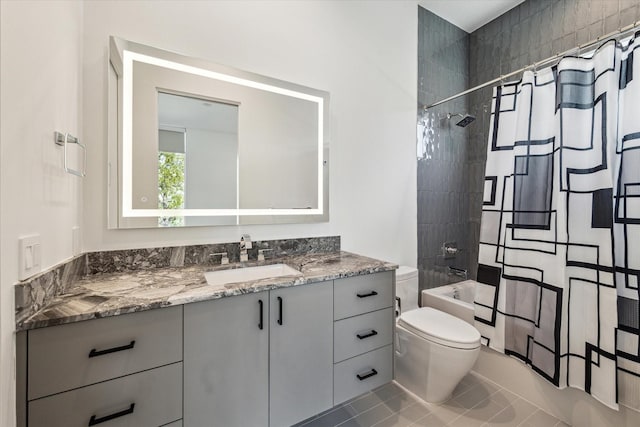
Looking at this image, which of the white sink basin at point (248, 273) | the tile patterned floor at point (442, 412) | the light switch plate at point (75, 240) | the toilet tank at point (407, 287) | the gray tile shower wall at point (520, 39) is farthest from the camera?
the toilet tank at point (407, 287)

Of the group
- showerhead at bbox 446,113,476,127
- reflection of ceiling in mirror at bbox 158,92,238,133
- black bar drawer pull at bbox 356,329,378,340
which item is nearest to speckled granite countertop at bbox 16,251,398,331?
black bar drawer pull at bbox 356,329,378,340

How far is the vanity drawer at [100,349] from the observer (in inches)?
31.7

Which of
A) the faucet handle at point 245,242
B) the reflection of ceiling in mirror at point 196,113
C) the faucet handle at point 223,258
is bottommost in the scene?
the faucet handle at point 223,258

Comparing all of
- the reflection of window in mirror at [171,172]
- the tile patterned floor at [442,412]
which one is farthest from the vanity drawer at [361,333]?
A: the reflection of window in mirror at [171,172]

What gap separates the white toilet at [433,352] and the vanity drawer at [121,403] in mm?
1341

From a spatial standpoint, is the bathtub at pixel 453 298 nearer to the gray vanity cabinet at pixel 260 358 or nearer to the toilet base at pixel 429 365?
the toilet base at pixel 429 365

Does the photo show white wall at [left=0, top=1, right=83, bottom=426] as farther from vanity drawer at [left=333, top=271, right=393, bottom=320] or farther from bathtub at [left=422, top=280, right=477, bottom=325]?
bathtub at [left=422, top=280, right=477, bottom=325]

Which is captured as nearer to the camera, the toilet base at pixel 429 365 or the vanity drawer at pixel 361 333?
the vanity drawer at pixel 361 333

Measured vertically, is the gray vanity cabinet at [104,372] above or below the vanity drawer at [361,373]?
above

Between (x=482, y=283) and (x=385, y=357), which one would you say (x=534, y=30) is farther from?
(x=385, y=357)

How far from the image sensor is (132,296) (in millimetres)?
1011

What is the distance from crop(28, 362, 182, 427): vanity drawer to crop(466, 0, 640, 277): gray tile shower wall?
271 cm

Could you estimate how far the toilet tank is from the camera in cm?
208

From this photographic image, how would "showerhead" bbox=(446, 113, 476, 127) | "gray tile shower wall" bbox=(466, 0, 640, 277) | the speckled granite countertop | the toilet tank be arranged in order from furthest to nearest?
"showerhead" bbox=(446, 113, 476, 127) → the toilet tank → "gray tile shower wall" bbox=(466, 0, 640, 277) → the speckled granite countertop
